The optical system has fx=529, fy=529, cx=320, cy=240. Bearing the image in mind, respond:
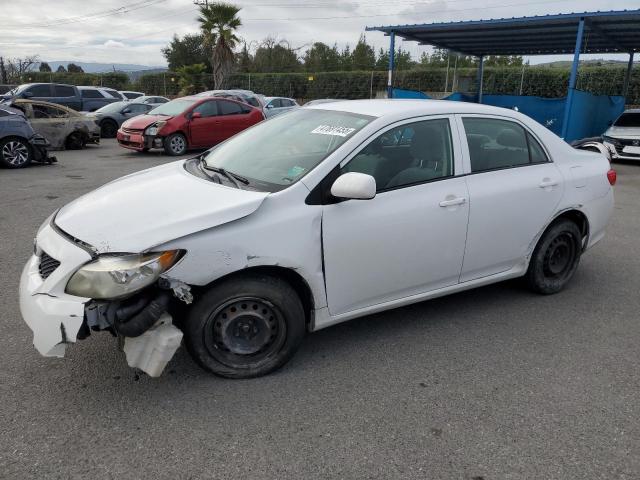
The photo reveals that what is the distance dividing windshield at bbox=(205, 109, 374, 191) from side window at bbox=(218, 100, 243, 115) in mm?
10709

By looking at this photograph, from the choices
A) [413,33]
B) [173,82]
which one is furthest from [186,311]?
[173,82]

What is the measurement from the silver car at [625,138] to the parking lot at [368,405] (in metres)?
10.5

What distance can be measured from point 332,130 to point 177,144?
1096 centimetres

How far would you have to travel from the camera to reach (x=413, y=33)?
16.1 metres

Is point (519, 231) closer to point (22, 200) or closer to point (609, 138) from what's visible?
point (22, 200)

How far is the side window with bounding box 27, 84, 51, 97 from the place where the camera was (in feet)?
59.7

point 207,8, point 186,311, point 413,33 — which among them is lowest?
point 186,311

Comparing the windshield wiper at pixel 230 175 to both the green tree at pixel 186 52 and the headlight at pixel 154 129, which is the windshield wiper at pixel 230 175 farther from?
the green tree at pixel 186 52

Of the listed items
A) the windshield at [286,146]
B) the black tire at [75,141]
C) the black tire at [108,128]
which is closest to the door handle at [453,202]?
the windshield at [286,146]

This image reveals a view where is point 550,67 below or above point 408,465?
above

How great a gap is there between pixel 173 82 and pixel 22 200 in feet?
106

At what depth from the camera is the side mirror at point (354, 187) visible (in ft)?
9.91

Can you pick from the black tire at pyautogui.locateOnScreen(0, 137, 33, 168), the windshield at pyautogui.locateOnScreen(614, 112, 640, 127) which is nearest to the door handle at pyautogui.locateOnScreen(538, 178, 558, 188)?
the black tire at pyautogui.locateOnScreen(0, 137, 33, 168)

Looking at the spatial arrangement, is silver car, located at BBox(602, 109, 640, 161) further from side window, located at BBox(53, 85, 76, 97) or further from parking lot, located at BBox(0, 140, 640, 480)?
side window, located at BBox(53, 85, 76, 97)
